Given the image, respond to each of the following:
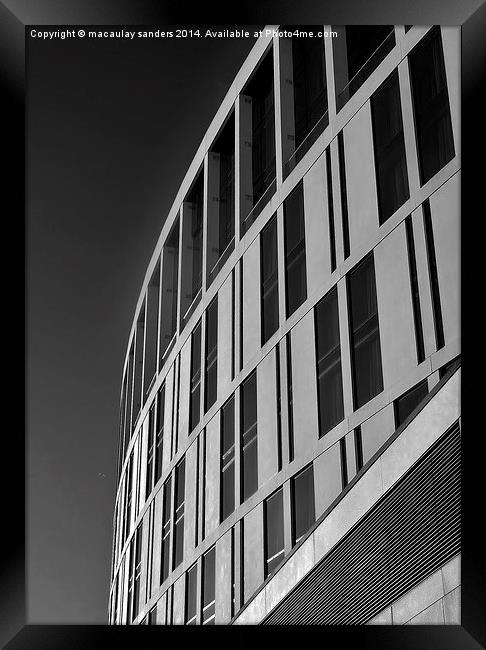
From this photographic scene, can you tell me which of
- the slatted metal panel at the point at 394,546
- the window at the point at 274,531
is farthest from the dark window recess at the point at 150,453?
the slatted metal panel at the point at 394,546

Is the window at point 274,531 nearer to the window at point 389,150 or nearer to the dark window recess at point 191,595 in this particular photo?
the dark window recess at point 191,595

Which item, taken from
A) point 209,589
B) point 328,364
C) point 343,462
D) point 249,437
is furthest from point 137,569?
point 343,462

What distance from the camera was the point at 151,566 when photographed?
81.3ft

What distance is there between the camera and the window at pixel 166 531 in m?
22.7

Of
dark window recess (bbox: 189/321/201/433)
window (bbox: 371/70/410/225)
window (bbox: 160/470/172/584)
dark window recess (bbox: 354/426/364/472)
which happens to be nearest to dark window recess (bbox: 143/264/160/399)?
dark window recess (bbox: 189/321/201/433)

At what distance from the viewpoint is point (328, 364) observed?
15.4 meters

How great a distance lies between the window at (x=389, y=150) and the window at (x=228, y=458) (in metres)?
6.72

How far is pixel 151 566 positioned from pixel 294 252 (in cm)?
1144

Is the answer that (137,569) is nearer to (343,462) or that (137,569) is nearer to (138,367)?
(138,367)

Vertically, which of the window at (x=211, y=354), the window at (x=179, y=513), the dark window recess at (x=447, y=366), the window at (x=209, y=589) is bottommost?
the window at (x=209, y=589)

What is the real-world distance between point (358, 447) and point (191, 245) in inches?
508

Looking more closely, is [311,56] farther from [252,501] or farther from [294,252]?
[252,501]

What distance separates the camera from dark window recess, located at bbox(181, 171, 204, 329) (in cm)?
2505

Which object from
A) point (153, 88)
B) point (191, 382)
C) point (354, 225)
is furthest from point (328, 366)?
point (191, 382)
